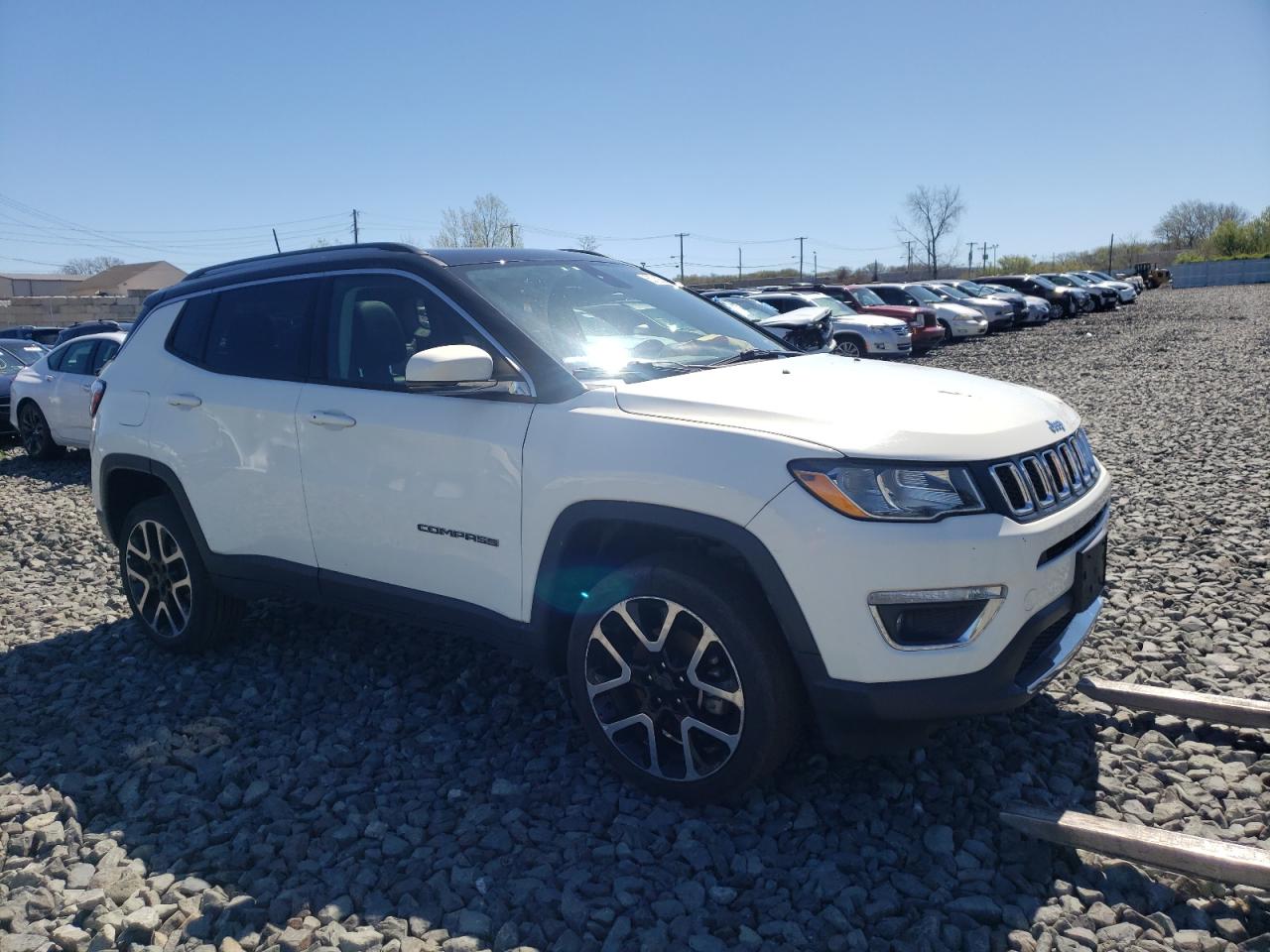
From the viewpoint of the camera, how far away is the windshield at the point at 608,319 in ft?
11.7

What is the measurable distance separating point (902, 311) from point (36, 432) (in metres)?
18.1

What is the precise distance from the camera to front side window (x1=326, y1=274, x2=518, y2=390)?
12.2 feet

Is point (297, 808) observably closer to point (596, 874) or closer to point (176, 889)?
point (176, 889)

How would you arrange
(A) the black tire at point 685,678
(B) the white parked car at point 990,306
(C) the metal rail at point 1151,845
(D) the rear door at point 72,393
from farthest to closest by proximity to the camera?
(B) the white parked car at point 990,306 → (D) the rear door at point 72,393 → (A) the black tire at point 685,678 → (C) the metal rail at point 1151,845

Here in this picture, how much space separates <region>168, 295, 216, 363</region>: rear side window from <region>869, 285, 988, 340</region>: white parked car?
22133 millimetres

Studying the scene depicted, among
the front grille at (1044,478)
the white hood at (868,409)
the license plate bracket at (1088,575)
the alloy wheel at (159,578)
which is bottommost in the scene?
the alloy wheel at (159,578)

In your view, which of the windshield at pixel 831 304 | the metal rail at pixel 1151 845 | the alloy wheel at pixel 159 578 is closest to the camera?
the metal rail at pixel 1151 845

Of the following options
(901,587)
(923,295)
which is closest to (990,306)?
(923,295)

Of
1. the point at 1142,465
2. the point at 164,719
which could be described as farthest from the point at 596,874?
the point at 1142,465

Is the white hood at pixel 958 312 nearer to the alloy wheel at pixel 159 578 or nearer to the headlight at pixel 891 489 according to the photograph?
the alloy wheel at pixel 159 578

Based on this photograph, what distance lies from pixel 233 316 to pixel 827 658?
3198 millimetres

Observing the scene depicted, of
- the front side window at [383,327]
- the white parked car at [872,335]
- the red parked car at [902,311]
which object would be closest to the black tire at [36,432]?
the front side window at [383,327]

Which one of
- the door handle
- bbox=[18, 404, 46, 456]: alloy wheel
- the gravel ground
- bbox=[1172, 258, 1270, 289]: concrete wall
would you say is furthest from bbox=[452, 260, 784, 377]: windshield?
bbox=[1172, 258, 1270, 289]: concrete wall

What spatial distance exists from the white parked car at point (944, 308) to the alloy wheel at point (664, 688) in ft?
75.1
